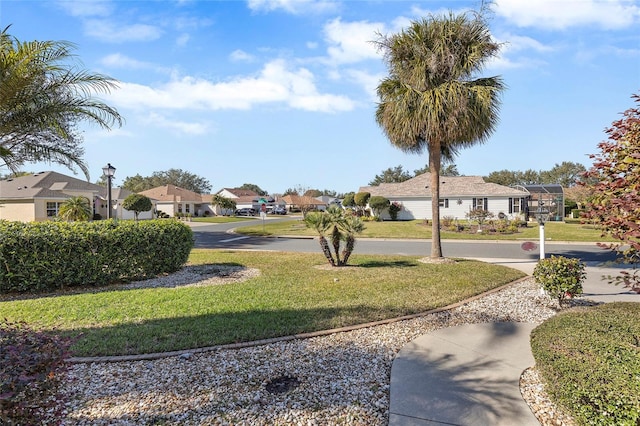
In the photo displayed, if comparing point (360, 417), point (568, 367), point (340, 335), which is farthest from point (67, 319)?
point (568, 367)

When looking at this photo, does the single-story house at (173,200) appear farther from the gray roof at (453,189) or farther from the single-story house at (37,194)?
the gray roof at (453,189)

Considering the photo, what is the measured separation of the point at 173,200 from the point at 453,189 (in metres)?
38.5

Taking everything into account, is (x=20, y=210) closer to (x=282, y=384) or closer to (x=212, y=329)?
(x=212, y=329)

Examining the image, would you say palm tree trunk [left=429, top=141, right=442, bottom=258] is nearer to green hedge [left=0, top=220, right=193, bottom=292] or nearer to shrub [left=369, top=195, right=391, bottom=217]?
green hedge [left=0, top=220, right=193, bottom=292]

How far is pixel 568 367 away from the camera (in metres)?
3.00

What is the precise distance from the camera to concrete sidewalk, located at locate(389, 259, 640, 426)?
315 centimetres

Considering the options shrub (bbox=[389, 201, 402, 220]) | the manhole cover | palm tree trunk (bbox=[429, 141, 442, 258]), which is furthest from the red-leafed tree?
shrub (bbox=[389, 201, 402, 220])

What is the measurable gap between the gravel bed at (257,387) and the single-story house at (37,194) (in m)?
30.3

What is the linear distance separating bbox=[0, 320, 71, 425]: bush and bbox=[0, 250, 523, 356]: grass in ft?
4.55

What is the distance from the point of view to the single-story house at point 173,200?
53.4 meters

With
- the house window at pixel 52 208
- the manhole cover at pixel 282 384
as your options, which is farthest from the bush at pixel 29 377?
the house window at pixel 52 208

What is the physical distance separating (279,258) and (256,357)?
28.3ft

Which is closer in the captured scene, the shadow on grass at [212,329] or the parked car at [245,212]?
the shadow on grass at [212,329]

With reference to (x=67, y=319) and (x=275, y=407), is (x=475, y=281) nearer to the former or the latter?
(x=275, y=407)
